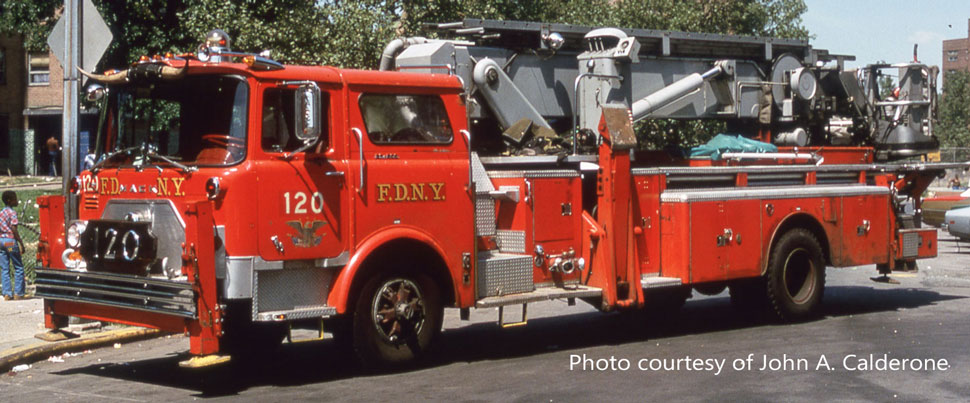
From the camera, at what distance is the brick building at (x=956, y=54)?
116 meters

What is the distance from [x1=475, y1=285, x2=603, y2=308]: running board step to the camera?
10.4 metres

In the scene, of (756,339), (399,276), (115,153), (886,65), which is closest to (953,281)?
(886,65)

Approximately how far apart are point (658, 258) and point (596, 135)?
1.41m

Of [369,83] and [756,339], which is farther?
[756,339]

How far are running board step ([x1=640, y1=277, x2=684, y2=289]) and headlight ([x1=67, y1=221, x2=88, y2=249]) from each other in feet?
17.4

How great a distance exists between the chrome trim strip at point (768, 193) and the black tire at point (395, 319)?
3004 millimetres

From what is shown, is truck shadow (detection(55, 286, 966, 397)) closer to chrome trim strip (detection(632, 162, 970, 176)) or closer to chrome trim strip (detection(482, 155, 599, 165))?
chrome trim strip (detection(632, 162, 970, 176))

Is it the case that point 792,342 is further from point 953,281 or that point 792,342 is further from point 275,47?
point 275,47

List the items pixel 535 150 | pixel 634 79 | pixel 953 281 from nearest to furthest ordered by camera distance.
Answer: pixel 535 150
pixel 634 79
pixel 953 281

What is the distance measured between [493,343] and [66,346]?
4.24 metres

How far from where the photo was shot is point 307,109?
9055mm

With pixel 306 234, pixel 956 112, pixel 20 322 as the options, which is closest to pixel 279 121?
pixel 306 234

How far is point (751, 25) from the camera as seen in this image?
1690 inches

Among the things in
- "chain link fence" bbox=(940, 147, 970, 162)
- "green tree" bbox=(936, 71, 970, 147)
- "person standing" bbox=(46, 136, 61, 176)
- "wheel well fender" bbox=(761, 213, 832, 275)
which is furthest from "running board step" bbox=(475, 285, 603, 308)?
"green tree" bbox=(936, 71, 970, 147)
